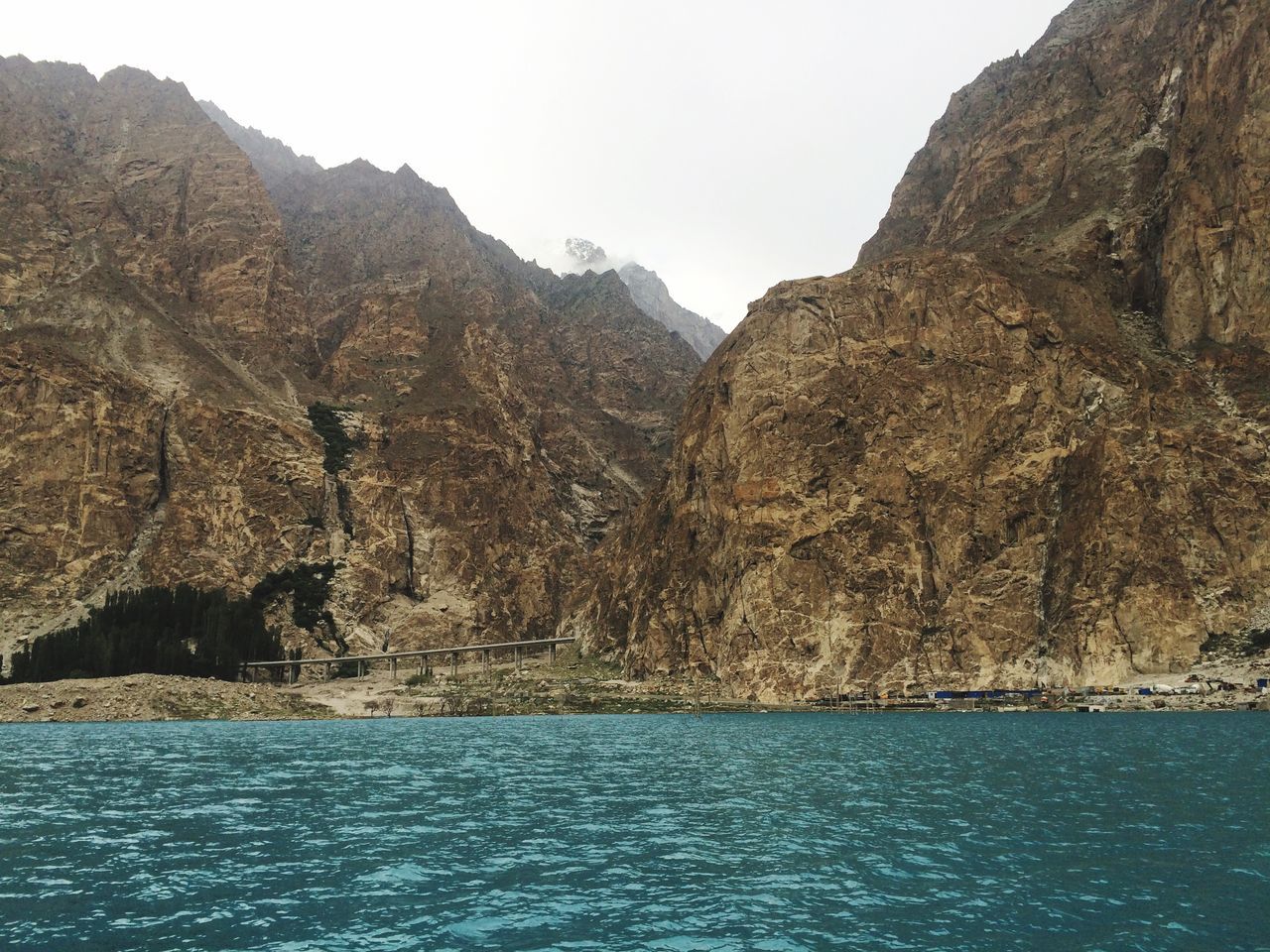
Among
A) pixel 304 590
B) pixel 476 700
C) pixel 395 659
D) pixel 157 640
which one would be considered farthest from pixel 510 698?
pixel 304 590

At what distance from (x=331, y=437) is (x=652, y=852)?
178257mm

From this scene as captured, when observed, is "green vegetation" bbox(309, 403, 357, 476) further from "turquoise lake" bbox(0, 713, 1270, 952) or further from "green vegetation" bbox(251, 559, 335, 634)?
"turquoise lake" bbox(0, 713, 1270, 952)

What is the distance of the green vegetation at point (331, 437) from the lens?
18312cm

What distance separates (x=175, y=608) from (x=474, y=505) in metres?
66.6

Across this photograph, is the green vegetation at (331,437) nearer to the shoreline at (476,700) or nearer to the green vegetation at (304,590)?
the green vegetation at (304,590)

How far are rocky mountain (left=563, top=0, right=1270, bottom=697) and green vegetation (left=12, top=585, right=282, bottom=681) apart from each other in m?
58.0

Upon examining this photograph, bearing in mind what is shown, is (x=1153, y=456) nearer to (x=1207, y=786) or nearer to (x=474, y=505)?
(x=1207, y=786)

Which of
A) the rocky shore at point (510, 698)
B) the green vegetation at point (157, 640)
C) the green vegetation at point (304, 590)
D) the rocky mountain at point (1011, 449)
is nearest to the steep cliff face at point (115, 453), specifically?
the green vegetation at point (304, 590)

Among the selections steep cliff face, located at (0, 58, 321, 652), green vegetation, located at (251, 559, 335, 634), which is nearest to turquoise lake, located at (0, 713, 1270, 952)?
green vegetation, located at (251, 559, 335, 634)

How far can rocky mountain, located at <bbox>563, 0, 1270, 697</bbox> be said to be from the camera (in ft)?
333

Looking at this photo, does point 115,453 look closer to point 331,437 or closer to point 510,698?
point 331,437

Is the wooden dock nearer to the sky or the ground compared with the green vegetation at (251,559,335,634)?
nearer to the ground

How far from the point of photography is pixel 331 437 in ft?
620

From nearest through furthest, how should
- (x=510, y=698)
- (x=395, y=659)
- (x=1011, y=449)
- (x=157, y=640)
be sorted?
(x=1011, y=449)
(x=510, y=698)
(x=157, y=640)
(x=395, y=659)
